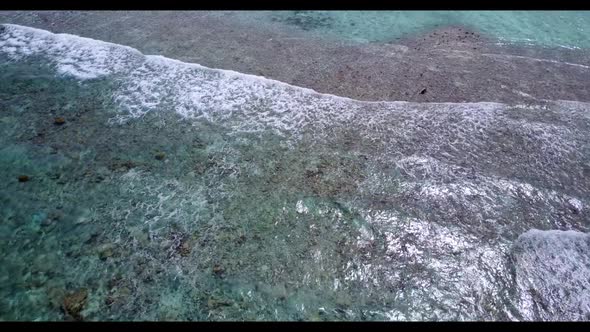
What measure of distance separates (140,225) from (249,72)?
7.26 feet

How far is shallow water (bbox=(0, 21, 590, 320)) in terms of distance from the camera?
2.13m

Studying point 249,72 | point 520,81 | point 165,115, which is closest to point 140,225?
point 165,115

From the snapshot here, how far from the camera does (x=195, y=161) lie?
2896mm

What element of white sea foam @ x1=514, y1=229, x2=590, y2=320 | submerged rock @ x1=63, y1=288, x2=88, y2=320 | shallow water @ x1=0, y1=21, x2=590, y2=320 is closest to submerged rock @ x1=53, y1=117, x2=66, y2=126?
shallow water @ x1=0, y1=21, x2=590, y2=320

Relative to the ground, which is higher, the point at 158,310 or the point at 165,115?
the point at 165,115

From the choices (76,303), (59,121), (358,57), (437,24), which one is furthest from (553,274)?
(437,24)

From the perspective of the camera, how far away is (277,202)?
264cm

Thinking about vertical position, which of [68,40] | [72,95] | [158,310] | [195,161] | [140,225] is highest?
[68,40]

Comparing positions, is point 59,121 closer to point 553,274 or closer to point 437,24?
point 553,274

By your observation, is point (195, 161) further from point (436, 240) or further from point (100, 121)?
point (436, 240)

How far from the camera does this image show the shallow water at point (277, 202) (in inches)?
84.0

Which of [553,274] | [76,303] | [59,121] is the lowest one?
[76,303]

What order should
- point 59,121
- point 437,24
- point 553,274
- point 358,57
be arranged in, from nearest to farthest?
point 553,274, point 59,121, point 358,57, point 437,24
